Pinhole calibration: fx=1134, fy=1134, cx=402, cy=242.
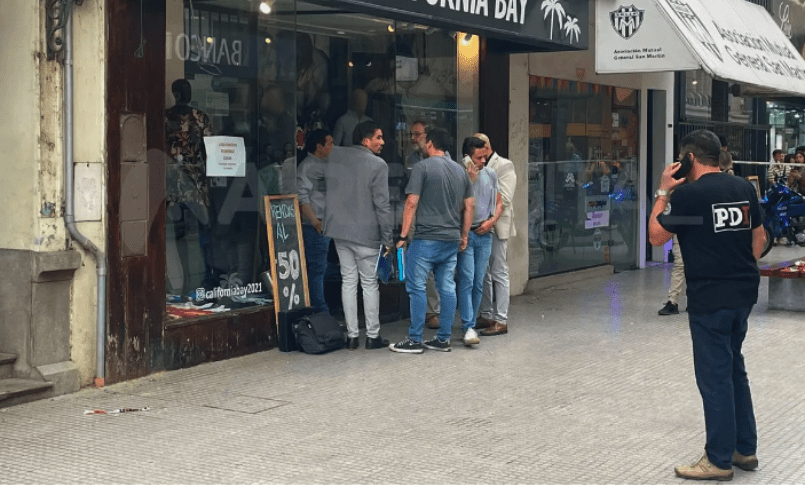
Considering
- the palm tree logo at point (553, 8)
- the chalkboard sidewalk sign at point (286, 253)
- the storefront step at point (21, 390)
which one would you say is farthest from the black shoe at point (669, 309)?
the storefront step at point (21, 390)

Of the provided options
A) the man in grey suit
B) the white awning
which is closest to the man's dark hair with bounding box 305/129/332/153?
the man in grey suit

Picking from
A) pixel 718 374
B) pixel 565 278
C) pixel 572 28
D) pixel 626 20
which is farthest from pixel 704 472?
pixel 565 278

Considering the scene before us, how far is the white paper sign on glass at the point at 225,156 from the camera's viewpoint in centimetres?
945

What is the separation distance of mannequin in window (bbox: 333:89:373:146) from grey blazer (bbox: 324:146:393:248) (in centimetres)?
133

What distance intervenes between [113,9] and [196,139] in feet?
4.93

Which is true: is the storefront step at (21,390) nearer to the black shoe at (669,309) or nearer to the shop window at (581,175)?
the black shoe at (669,309)

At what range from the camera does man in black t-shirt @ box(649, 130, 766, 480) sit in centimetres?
601

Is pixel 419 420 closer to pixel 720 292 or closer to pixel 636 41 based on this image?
pixel 720 292

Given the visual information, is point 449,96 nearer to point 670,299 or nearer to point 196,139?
point 670,299

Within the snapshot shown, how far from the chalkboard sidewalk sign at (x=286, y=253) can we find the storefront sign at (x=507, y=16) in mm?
1924

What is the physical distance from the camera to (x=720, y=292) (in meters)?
6.02

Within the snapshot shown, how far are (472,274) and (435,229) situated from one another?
2.50 ft

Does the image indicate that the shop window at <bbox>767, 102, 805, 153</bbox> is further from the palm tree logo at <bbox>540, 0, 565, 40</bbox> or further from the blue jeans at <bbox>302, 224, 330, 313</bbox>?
the blue jeans at <bbox>302, 224, 330, 313</bbox>

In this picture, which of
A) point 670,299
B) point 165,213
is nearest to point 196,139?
point 165,213
